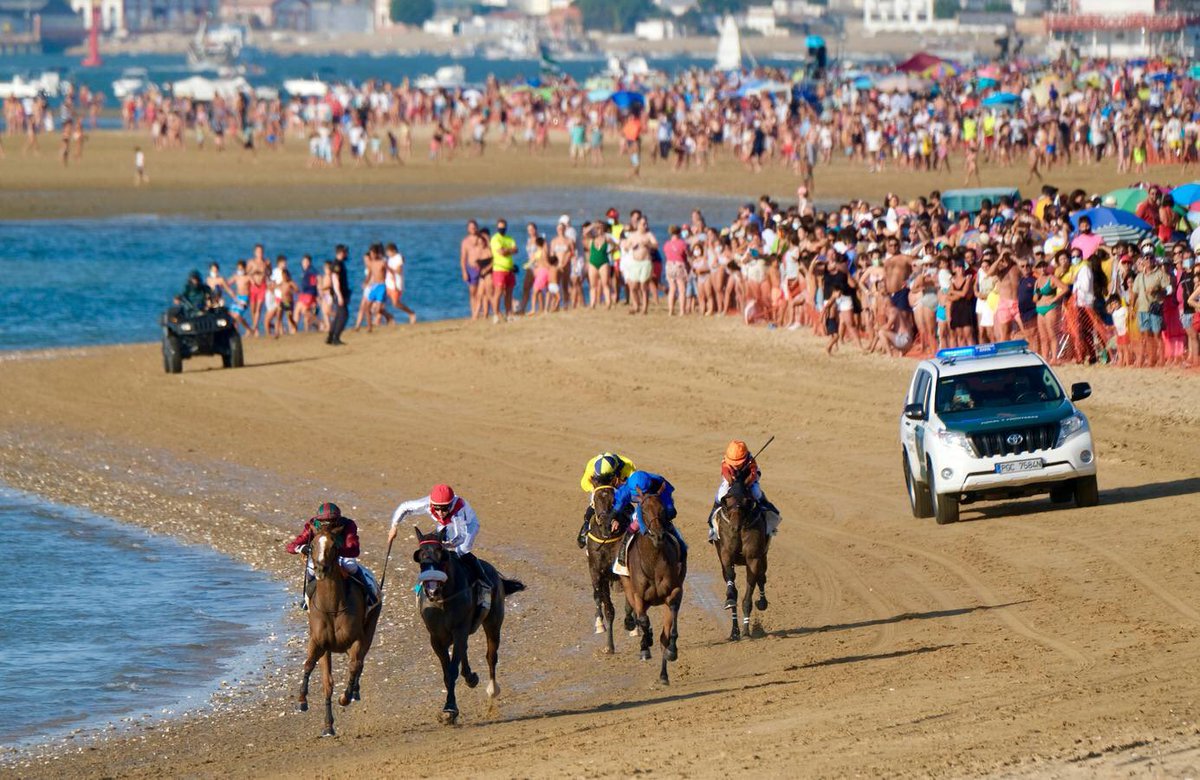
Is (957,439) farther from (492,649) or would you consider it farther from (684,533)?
(492,649)

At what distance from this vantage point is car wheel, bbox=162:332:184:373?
29609 millimetres

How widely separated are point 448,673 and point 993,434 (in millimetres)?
6958

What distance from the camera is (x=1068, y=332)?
25.6 meters

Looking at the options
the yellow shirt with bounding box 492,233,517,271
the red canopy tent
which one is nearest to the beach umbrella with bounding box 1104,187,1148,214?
the yellow shirt with bounding box 492,233,517,271

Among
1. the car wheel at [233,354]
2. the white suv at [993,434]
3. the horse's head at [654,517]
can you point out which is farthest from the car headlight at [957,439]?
the car wheel at [233,354]

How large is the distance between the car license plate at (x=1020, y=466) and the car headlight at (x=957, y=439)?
0.95 ft

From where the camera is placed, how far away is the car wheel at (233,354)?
3009 cm

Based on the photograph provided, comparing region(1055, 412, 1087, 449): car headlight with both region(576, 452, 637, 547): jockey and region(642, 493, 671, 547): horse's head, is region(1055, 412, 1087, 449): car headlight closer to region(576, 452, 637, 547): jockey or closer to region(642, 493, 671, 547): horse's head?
region(576, 452, 637, 547): jockey

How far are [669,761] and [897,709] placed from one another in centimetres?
167

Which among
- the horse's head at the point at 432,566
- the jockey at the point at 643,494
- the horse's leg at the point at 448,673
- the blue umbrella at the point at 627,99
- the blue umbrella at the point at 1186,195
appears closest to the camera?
the horse's head at the point at 432,566

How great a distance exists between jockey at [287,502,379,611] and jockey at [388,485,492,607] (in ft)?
1.09

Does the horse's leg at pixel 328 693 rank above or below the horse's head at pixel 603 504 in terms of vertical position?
below

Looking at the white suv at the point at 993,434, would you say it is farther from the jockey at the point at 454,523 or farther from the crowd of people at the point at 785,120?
the crowd of people at the point at 785,120

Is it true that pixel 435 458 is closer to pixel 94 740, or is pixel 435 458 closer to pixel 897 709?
pixel 94 740
